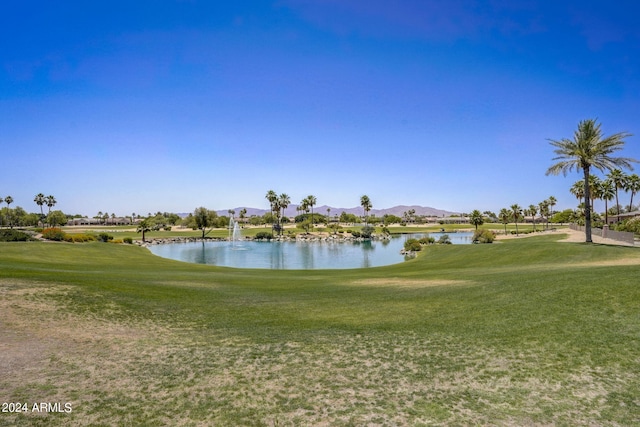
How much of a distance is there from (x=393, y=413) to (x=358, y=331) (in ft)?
18.5

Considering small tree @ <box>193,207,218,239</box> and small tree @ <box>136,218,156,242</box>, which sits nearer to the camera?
small tree @ <box>136,218,156,242</box>

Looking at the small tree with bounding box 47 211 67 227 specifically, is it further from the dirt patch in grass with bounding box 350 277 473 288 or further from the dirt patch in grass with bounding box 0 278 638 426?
the dirt patch in grass with bounding box 0 278 638 426

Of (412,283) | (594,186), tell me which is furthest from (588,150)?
(594,186)

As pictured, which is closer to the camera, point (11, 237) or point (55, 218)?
point (11, 237)

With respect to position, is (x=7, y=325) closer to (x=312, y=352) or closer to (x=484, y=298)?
(x=312, y=352)

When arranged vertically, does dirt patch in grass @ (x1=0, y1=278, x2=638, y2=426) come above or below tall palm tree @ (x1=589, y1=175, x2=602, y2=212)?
below

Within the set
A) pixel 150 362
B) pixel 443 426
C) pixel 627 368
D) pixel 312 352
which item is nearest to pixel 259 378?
pixel 312 352

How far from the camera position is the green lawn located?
6902 mm

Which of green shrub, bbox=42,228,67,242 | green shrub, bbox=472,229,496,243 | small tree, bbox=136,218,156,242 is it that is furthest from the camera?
small tree, bbox=136,218,156,242

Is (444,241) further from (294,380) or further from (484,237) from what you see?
(294,380)

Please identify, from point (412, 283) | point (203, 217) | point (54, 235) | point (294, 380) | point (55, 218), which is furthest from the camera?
point (55, 218)

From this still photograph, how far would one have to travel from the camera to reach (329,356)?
32.5 feet

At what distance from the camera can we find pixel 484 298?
15.7 metres

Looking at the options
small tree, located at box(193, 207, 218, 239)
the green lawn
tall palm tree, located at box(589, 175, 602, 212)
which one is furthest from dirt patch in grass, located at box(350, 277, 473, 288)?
small tree, located at box(193, 207, 218, 239)
